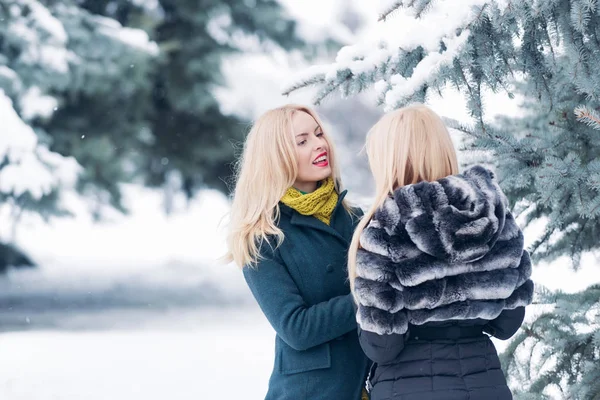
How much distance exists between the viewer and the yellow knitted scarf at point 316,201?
2535 mm

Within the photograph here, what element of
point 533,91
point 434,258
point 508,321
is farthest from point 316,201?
point 533,91

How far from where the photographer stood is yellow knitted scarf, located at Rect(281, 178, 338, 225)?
8.32 ft

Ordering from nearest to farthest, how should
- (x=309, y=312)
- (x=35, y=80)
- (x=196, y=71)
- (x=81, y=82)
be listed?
(x=309, y=312) → (x=35, y=80) → (x=81, y=82) → (x=196, y=71)

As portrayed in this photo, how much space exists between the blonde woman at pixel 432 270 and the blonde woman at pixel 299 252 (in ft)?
0.79

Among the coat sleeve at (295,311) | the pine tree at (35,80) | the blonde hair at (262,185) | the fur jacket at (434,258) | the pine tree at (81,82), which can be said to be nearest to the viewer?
the fur jacket at (434,258)

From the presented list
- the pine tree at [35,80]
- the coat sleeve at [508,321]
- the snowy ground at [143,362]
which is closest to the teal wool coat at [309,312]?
the coat sleeve at [508,321]

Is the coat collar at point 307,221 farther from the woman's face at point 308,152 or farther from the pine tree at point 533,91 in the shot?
the pine tree at point 533,91

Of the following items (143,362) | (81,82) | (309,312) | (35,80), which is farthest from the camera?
(81,82)

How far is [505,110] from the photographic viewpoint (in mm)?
4199

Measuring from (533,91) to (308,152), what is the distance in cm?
119

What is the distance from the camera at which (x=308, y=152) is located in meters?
2.59

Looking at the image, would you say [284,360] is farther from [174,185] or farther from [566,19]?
[174,185]

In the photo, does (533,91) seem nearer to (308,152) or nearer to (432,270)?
(308,152)

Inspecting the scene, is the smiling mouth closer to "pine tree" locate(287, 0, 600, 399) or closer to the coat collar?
the coat collar
